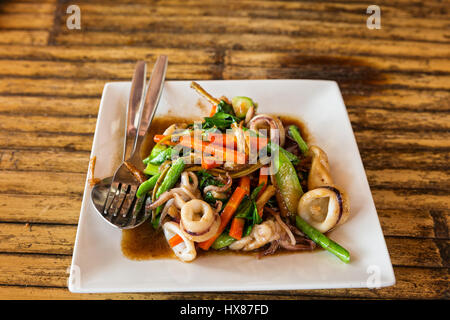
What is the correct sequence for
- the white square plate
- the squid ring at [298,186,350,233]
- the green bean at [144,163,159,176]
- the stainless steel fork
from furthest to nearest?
the green bean at [144,163,159,176] < the stainless steel fork < the squid ring at [298,186,350,233] < the white square plate

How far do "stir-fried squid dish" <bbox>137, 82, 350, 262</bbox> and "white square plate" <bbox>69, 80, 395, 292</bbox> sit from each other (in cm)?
8

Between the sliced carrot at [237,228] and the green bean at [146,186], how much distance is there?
22.6 inches

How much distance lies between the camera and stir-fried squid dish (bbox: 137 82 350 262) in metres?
2.07

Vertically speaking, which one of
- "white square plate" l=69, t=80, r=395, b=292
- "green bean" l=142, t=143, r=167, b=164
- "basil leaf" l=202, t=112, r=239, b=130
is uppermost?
"basil leaf" l=202, t=112, r=239, b=130

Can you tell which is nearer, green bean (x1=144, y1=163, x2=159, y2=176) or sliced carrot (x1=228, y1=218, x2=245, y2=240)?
sliced carrot (x1=228, y1=218, x2=245, y2=240)

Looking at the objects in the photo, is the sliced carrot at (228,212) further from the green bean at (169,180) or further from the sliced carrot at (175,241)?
the green bean at (169,180)

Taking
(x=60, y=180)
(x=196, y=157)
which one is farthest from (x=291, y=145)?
(x=60, y=180)

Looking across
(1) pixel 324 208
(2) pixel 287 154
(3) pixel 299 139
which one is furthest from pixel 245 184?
(3) pixel 299 139

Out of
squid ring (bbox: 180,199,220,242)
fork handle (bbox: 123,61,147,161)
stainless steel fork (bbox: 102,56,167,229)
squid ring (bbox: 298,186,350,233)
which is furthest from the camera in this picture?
fork handle (bbox: 123,61,147,161)

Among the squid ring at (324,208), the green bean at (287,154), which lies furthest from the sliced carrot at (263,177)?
the squid ring at (324,208)

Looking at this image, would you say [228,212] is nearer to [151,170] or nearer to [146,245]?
[146,245]

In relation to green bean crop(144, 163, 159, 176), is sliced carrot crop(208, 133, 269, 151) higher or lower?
higher

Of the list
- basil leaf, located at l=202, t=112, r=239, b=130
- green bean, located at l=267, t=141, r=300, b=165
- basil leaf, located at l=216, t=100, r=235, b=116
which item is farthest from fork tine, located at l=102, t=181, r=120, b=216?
green bean, located at l=267, t=141, r=300, b=165

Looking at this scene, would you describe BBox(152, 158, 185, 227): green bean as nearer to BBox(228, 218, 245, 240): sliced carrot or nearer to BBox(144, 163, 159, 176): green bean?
BBox(144, 163, 159, 176): green bean
